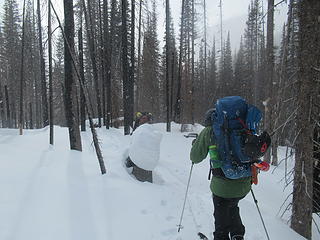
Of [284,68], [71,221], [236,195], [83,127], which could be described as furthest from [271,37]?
[83,127]

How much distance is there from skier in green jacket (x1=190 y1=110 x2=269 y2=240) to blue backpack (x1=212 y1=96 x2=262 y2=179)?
5.3 inches

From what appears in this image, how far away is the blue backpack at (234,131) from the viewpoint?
123 inches

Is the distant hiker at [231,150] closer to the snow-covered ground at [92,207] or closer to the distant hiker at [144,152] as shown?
the snow-covered ground at [92,207]

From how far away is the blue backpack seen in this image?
3133mm

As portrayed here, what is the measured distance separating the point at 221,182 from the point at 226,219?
0.52 metres

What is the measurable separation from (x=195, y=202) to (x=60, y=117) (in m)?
46.4

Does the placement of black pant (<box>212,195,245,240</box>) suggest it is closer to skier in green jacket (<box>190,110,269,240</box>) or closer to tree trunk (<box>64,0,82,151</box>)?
skier in green jacket (<box>190,110,269,240</box>)

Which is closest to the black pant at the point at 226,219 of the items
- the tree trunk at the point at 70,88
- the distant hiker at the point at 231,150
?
the distant hiker at the point at 231,150

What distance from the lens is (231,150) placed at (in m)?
3.16

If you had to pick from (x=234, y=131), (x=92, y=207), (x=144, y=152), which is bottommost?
(x=92, y=207)

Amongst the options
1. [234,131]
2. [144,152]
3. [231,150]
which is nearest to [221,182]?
[231,150]

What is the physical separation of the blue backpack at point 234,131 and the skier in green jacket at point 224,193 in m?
0.14

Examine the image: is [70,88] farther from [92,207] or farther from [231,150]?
[231,150]

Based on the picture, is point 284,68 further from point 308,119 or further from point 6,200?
point 6,200
